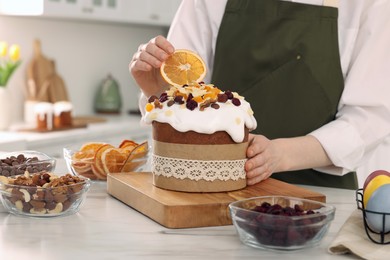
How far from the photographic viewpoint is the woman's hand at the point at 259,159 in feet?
5.43

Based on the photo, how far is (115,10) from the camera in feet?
15.2

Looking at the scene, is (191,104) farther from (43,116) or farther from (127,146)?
(43,116)

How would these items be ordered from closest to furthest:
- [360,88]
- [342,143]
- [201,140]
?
[201,140]
[342,143]
[360,88]

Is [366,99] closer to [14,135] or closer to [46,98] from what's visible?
[14,135]

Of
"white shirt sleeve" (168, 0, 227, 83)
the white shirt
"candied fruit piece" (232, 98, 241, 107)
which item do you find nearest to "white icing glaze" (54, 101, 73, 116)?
"white shirt sleeve" (168, 0, 227, 83)

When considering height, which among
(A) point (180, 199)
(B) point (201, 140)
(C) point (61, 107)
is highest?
(B) point (201, 140)

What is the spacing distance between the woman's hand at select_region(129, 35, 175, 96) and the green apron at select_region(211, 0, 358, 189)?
243 mm

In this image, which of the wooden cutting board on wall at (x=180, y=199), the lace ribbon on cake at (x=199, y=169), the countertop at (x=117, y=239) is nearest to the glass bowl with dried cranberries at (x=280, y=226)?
the countertop at (x=117, y=239)

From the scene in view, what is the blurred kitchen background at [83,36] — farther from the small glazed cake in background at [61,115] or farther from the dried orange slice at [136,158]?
the dried orange slice at [136,158]

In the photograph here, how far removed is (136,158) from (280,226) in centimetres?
69

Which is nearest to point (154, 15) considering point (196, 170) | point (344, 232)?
point (196, 170)

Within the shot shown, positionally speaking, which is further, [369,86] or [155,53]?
[369,86]

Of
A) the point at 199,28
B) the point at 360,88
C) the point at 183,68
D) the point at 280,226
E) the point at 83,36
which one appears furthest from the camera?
the point at 83,36

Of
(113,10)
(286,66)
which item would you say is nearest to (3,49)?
(113,10)
